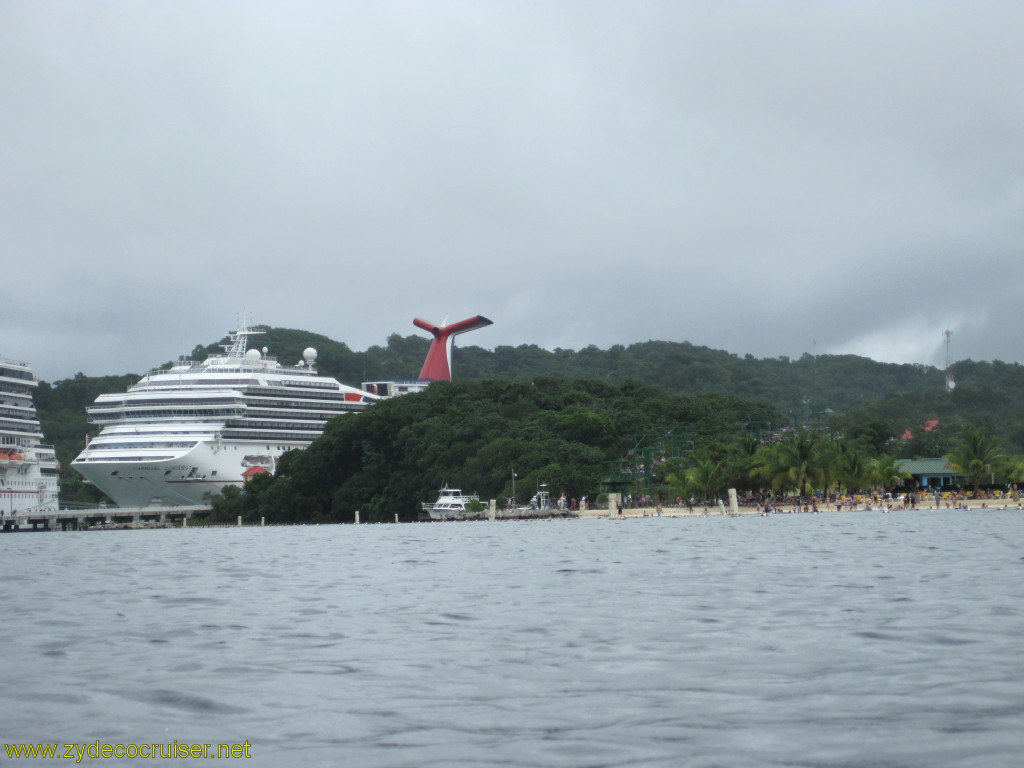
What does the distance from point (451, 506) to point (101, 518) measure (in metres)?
37.0

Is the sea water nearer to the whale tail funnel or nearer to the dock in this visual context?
the dock

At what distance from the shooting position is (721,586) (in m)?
16.6

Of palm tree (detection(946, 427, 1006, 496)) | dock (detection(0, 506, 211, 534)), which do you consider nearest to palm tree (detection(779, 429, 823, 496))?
palm tree (detection(946, 427, 1006, 496))

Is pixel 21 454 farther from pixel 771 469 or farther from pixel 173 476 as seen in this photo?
pixel 771 469

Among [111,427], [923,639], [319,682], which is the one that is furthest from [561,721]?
[111,427]

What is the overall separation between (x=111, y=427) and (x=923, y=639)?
3874 inches

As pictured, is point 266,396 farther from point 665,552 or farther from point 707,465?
point 665,552

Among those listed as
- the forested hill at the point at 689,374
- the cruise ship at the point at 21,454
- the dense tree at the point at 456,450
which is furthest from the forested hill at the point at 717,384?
the cruise ship at the point at 21,454

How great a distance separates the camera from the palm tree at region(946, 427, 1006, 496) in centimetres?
6812

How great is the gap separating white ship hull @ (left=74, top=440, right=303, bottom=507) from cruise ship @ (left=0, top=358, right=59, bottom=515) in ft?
16.4

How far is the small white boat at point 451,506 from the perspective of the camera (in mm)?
80588

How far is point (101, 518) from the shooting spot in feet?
326

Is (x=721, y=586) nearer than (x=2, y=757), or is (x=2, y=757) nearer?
(x=2, y=757)

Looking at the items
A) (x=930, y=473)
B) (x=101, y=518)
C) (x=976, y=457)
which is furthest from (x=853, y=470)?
(x=101, y=518)
